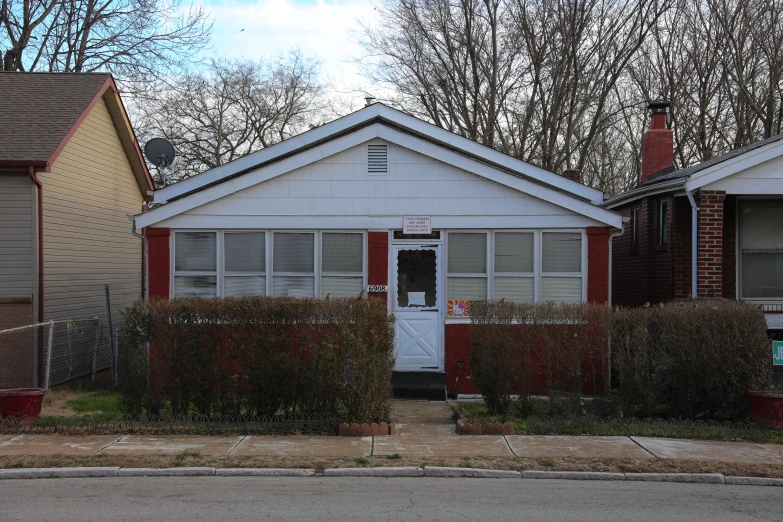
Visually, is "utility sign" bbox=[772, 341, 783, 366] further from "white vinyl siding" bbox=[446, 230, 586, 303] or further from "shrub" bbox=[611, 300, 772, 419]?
"white vinyl siding" bbox=[446, 230, 586, 303]

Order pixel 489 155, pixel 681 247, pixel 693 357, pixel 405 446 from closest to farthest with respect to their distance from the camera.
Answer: pixel 405 446
pixel 693 357
pixel 489 155
pixel 681 247

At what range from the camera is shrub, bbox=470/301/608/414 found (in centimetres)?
1039

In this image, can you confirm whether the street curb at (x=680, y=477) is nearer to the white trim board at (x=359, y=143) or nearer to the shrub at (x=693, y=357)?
the shrub at (x=693, y=357)

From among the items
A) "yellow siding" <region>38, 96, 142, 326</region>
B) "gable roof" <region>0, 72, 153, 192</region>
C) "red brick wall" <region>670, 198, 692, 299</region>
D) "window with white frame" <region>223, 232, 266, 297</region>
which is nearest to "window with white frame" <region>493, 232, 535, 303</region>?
"red brick wall" <region>670, 198, 692, 299</region>

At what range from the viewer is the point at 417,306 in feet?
43.3

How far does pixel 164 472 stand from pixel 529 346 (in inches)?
198

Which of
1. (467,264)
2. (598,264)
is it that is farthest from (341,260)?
(598,264)

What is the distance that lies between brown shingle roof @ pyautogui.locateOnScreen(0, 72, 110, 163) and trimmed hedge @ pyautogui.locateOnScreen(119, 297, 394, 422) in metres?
5.09

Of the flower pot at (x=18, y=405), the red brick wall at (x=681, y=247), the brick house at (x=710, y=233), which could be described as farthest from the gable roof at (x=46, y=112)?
the red brick wall at (x=681, y=247)

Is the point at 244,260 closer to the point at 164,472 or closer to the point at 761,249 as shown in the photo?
the point at 164,472

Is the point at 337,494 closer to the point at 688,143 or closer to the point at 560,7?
the point at 560,7

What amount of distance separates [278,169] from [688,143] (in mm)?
22416

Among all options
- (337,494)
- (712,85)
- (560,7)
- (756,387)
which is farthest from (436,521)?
(712,85)

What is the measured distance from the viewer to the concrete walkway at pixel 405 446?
8.65 m
